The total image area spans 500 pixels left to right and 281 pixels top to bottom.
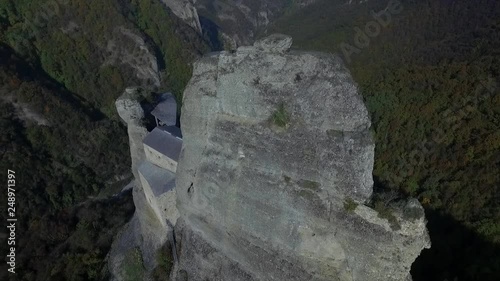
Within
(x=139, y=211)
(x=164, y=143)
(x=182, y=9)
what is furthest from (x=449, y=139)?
(x=182, y=9)

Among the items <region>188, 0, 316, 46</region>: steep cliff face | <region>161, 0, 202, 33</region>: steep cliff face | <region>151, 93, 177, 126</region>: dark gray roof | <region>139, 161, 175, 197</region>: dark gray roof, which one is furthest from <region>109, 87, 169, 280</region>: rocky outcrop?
<region>188, 0, 316, 46</region>: steep cliff face

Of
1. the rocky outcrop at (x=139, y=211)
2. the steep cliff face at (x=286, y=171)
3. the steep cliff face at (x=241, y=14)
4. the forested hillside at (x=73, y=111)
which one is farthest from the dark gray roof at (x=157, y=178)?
the steep cliff face at (x=241, y=14)

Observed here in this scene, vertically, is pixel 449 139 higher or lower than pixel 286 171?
higher

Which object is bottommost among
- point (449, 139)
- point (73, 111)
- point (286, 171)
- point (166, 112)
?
point (73, 111)

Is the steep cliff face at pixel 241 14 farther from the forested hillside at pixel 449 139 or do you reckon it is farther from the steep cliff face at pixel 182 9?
the forested hillside at pixel 449 139

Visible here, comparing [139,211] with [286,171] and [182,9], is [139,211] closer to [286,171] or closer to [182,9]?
[286,171]

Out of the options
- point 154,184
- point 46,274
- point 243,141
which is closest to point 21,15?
point 46,274
